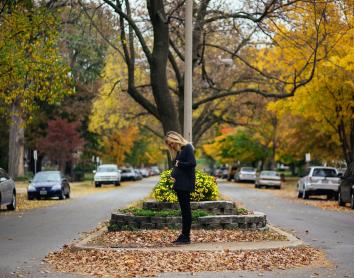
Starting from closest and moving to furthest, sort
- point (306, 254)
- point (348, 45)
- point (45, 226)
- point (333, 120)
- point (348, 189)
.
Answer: point (306, 254), point (45, 226), point (348, 189), point (348, 45), point (333, 120)

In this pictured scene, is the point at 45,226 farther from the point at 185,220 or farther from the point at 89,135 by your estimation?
the point at 89,135

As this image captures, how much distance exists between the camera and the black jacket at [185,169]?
1277 centimetres

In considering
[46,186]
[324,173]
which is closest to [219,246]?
[46,186]

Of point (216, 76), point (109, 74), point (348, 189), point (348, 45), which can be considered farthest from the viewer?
point (109, 74)

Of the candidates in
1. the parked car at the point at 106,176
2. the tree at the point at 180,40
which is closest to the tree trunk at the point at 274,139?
the parked car at the point at 106,176

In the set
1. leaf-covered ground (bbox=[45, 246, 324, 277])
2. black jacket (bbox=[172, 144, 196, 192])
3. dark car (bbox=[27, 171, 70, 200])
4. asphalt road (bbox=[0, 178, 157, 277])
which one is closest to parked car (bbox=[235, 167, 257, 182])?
dark car (bbox=[27, 171, 70, 200])

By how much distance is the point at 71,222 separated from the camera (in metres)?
21.1

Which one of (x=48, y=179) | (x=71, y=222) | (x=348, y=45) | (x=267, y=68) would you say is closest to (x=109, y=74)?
(x=267, y=68)

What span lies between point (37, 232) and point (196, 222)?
4.62m

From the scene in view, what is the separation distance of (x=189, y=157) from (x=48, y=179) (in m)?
24.2

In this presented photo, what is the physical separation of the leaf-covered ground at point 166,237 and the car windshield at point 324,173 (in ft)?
73.0

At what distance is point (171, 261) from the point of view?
1139 centimetres

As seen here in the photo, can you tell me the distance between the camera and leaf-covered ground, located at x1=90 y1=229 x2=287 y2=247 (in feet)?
43.7

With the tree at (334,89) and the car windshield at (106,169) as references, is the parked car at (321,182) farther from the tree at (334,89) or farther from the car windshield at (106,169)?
the car windshield at (106,169)
